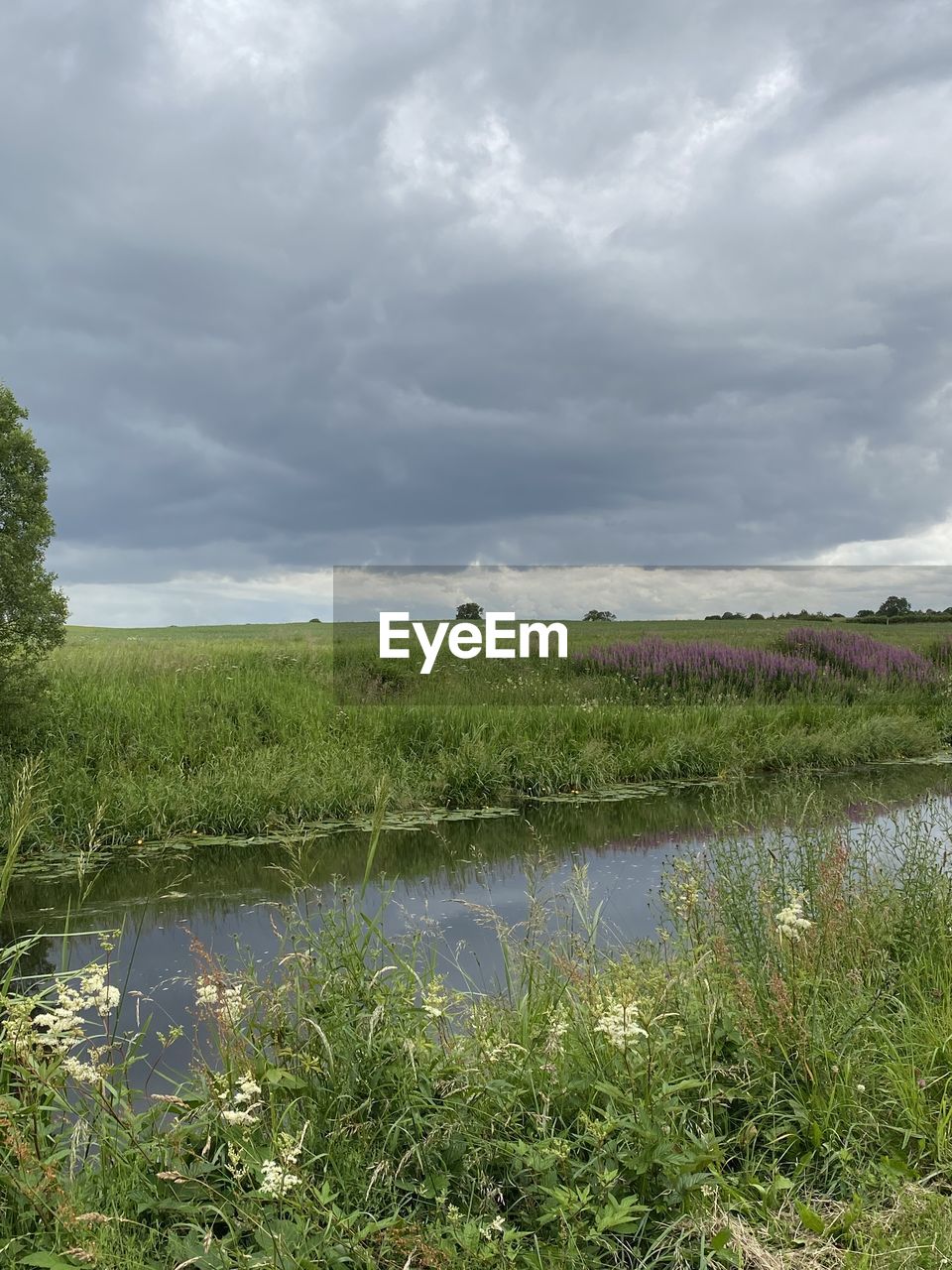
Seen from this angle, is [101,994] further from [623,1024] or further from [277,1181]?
[623,1024]

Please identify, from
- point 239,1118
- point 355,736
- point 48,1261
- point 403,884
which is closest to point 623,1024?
point 239,1118

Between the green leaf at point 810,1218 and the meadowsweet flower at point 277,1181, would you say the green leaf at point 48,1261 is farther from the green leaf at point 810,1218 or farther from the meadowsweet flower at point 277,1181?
the green leaf at point 810,1218

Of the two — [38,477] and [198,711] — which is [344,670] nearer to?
[198,711]

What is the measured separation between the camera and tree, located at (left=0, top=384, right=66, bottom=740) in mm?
9969

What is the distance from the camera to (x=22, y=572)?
9961 millimetres

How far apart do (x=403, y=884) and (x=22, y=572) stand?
5540mm

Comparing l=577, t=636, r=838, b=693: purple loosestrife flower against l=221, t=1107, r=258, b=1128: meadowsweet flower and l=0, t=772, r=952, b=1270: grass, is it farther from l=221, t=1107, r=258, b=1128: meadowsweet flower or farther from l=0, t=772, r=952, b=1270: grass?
l=221, t=1107, r=258, b=1128: meadowsweet flower

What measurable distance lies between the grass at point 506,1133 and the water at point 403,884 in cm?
143

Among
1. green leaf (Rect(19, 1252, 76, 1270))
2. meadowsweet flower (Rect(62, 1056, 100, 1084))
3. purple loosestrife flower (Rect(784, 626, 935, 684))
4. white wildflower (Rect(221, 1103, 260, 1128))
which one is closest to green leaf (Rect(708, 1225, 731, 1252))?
white wildflower (Rect(221, 1103, 260, 1128))

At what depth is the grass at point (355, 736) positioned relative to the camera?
32.4ft

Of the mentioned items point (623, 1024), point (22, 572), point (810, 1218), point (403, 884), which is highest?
point (22, 572)

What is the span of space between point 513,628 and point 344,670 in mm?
4229

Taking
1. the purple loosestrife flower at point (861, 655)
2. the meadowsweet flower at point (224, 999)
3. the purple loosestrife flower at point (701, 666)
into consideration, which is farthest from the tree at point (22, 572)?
the purple loosestrife flower at point (861, 655)

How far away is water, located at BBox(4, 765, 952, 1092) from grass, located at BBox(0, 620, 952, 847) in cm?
69
